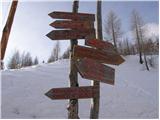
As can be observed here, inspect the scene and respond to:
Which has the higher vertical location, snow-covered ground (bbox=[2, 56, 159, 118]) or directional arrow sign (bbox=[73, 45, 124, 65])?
directional arrow sign (bbox=[73, 45, 124, 65])

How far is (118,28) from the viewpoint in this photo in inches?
1425

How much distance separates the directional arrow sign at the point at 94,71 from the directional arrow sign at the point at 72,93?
0.38m

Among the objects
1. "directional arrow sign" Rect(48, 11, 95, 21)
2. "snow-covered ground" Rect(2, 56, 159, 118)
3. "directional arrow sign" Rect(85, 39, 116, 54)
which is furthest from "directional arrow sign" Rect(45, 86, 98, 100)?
"snow-covered ground" Rect(2, 56, 159, 118)

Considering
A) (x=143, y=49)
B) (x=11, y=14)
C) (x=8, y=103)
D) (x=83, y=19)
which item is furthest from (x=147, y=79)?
(x=11, y=14)

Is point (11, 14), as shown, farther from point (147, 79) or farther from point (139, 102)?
point (147, 79)

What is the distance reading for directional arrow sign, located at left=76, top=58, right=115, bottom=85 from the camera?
371cm

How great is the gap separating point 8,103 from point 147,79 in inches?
572

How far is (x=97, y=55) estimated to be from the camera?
4.08 metres

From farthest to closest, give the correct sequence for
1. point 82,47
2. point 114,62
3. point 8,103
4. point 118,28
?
1. point 118,28
2. point 8,103
3. point 114,62
4. point 82,47

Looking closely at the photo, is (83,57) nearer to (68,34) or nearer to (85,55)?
(85,55)

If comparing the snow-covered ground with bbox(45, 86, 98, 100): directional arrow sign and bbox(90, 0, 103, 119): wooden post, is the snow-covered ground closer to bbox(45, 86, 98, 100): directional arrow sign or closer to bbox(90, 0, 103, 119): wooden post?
bbox(90, 0, 103, 119): wooden post

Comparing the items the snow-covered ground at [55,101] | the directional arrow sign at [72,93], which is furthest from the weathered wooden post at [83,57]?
the snow-covered ground at [55,101]

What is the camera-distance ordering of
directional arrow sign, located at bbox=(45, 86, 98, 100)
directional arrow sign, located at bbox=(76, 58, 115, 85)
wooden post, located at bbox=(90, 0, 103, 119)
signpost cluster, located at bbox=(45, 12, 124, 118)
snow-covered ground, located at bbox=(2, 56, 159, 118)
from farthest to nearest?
snow-covered ground, located at bbox=(2, 56, 159, 118) → wooden post, located at bbox=(90, 0, 103, 119) → directional arrow sign, located at bbox=(45, 86, 98, 100) → signpost cluster, located at bbox=(45, 12, 124, 118) → directional arrow sign, located at bbox=(76, 58, 115, 85)

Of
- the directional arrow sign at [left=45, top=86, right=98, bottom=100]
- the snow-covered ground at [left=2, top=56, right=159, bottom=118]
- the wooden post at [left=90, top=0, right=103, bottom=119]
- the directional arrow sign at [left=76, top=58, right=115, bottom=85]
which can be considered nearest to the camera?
the directional arrow sign at [left=76, top=58, right=115, bottom=85]
